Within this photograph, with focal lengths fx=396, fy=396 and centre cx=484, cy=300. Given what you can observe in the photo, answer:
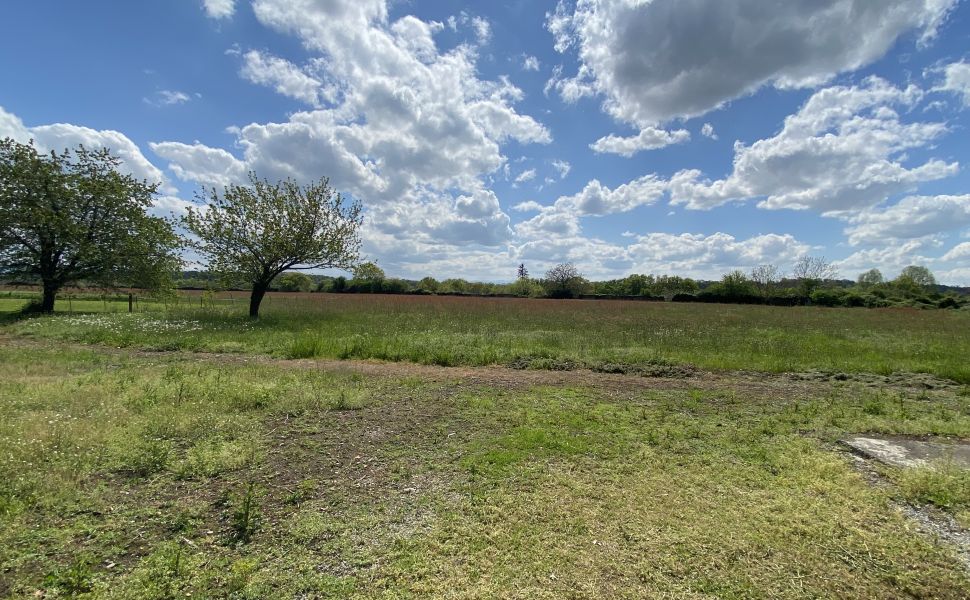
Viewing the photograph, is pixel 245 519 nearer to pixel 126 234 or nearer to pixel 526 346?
pixel 526 346

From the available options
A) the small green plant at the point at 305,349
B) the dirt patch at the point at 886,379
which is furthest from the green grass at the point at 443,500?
the small green plant at the point at 305,349

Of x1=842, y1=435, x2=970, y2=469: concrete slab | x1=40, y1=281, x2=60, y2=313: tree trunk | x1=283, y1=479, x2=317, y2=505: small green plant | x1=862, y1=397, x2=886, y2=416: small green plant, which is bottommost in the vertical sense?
x1=283, y1=479, x2=317, y2=505: small green plant

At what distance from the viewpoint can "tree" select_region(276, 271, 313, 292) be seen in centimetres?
7879

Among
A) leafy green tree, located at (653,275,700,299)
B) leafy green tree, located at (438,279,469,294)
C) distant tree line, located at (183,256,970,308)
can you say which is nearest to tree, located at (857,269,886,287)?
distant tree line, located at (183,256,970,308)

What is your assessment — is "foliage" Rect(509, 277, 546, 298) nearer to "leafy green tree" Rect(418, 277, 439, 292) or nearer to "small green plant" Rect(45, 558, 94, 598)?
"leafy green tree" Rect(418, 277, 439, 292)

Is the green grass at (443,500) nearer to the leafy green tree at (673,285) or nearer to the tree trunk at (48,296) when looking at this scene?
the tree trunk at (48,296)

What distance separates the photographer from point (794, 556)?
3.49m

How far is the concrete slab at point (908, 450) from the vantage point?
5453 millimetres

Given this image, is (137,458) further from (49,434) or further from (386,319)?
(386,319)

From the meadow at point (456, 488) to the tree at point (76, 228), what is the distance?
17239 millimetres

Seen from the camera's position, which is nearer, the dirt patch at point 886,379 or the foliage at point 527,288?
the dirt patch at point 886,379

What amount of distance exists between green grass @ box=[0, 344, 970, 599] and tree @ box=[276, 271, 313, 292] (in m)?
77.2

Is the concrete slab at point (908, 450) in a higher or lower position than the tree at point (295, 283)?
lower

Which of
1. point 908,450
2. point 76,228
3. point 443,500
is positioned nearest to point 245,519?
point 443,500
